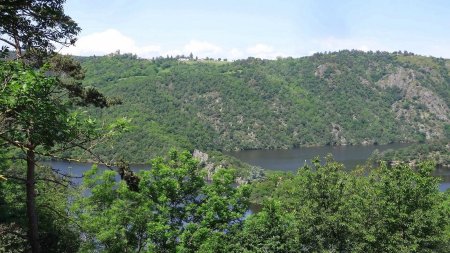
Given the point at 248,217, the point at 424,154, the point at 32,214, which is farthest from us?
the point at 424,154

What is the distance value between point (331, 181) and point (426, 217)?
5.14m

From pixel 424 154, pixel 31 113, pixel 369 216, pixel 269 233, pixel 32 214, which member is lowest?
pixel 424 154

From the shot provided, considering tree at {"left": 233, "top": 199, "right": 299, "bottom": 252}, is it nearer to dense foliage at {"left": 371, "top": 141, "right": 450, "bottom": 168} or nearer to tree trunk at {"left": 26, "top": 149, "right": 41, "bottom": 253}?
tree trunk at {"left": 26, "top": 149, "right": 41, "bottom": 253}

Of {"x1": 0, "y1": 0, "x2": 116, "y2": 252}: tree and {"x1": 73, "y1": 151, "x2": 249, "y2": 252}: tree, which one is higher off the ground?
{"x1": 0, "y1": 0, "x2": 116, "y2": 252}: tree

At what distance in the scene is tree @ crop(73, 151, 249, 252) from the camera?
21.3 m

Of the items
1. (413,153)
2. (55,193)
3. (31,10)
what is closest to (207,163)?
(413,153)

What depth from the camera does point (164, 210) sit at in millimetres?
21594

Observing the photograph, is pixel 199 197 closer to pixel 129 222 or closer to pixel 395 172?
pixel 129 222

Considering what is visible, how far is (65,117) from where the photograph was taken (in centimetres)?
1072

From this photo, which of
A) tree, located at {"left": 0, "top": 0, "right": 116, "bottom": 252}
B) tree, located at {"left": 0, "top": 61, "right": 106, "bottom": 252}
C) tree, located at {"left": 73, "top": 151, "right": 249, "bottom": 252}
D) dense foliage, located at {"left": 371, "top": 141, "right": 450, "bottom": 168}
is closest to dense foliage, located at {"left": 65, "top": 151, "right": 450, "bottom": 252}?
tree, located at {"left": 73, "top": 151, "right": 249, "bottom": 252}

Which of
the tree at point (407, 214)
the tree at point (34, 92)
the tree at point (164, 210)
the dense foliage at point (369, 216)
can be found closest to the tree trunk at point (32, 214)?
the tree at point (34, 92)

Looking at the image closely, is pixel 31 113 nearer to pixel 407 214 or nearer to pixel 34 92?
pixel 34 92

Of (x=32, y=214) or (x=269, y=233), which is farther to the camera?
(x=269, y=233)

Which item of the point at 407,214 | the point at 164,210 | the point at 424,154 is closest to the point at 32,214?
the point at 164,210
